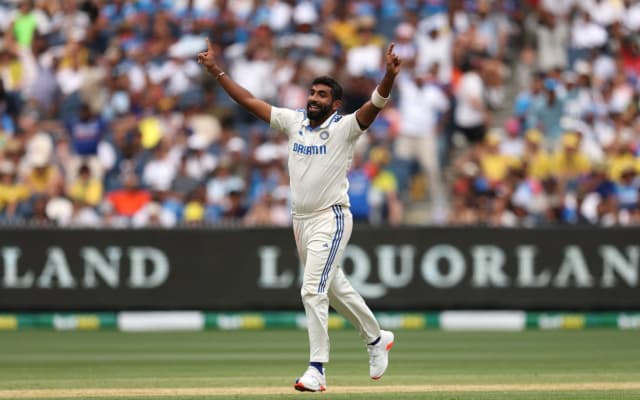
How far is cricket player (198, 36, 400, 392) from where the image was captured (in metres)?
8.70

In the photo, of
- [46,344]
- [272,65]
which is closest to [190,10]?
[272,65]

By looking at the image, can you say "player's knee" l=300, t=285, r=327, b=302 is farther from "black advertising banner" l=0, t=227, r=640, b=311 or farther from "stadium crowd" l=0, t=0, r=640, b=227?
"stadium crowd" l=0, t=0, r=640, b=227

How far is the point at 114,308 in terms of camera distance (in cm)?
1519

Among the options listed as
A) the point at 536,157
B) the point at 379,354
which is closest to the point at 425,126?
the point at 536,157

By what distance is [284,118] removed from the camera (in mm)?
8984

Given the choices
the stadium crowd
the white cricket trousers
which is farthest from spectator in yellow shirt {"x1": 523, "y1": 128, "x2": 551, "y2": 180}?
the white cricket trousers

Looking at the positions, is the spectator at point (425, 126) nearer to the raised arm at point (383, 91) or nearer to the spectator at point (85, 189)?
the spectator at point (85, 189)

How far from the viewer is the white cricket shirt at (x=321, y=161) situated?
28.8 feet

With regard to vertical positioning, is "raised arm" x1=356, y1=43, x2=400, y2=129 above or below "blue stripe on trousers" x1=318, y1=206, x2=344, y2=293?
above

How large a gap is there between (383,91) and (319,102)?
483mm

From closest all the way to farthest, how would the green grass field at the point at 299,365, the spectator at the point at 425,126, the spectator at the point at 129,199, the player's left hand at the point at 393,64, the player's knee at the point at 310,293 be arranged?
the player's left hand at the point at 393,64
the player's knee at the point at 310,293
the green grass field at the point at 299,365
the spectator at the point at 129,199
the spectator at the point at 425,126

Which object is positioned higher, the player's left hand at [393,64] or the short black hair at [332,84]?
the player's left hand at [393,64]

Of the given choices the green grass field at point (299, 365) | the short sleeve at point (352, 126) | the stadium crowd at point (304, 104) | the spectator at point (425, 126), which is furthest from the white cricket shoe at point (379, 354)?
the spectator at point (425, 126)

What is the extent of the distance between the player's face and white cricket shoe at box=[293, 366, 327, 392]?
4.91ft
